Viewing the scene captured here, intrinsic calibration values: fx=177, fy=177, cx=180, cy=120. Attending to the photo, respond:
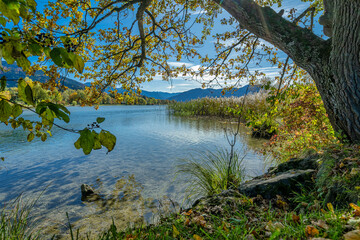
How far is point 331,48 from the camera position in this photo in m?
2.32

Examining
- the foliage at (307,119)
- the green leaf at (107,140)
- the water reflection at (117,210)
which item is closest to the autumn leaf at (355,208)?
the green leaf at (107,140)

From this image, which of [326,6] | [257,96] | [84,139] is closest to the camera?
[84,139]

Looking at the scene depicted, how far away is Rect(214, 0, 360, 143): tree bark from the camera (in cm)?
213

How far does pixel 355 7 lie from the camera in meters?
2.03

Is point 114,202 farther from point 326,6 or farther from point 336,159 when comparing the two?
point 326,6

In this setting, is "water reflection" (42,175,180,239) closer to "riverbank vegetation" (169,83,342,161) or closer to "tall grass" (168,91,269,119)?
"riverbank vegetation" (169,83,342,161)

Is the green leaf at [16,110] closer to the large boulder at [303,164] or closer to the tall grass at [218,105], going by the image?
the large boulder at [303,164]

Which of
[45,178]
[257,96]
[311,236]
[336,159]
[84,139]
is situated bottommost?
[45,178]

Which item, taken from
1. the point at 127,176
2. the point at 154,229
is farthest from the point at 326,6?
the point at 127,176

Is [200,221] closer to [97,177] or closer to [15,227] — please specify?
[15,227]

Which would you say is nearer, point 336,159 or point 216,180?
point 336,159

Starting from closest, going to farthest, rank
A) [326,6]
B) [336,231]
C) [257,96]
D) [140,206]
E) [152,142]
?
[336,231] → [326,6] → [140,206] → [152,142] → [257,96]

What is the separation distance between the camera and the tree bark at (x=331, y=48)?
2131 mm

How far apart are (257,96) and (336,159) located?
11829mm
